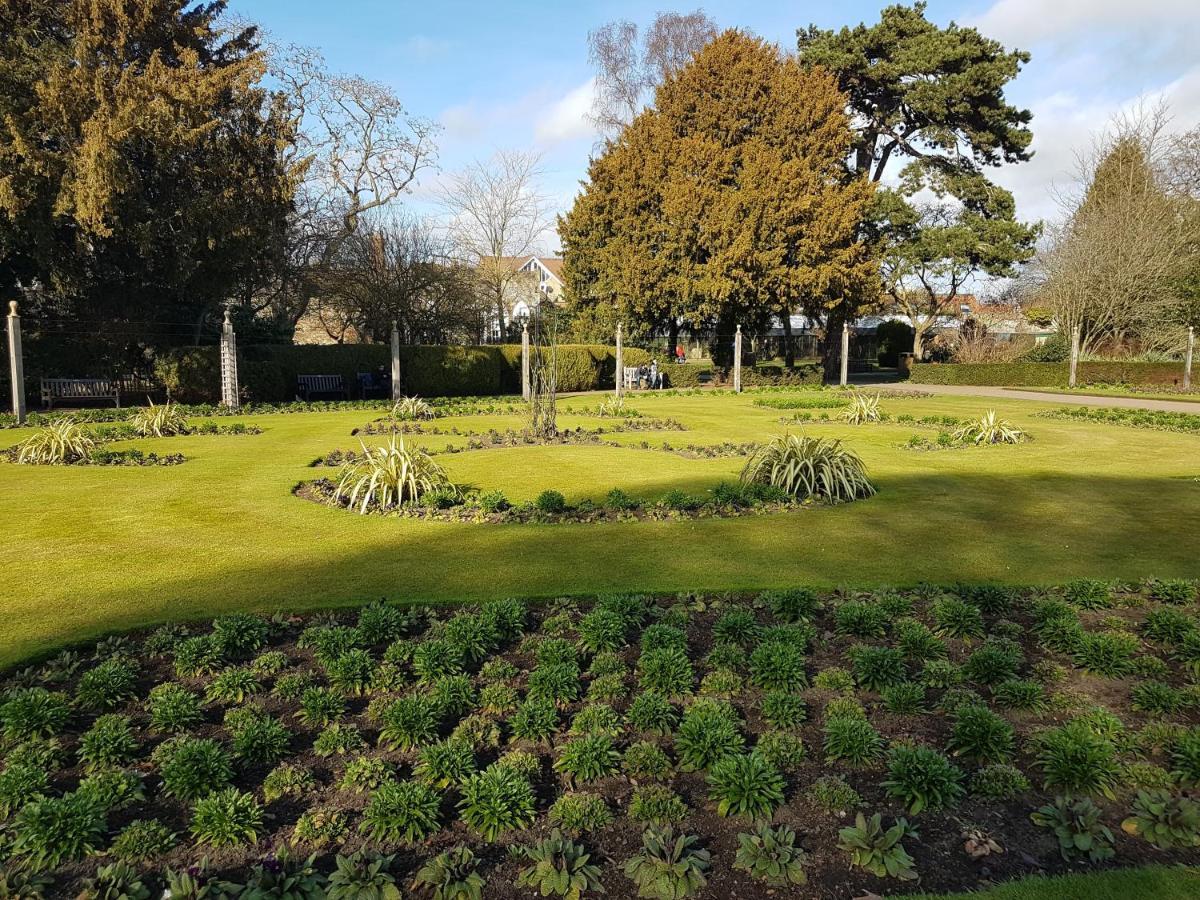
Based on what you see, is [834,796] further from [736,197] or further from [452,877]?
[736,197]

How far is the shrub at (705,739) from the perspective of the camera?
291 cm

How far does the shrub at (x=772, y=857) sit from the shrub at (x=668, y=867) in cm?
12

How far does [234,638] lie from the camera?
12.8 ft

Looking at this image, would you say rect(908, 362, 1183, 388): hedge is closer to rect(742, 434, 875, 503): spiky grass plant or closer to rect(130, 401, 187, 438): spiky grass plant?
rect(742, 434, 875, 503): spiky grass plant

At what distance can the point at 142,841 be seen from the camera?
2.43 m

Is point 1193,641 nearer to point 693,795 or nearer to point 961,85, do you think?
point 693,795

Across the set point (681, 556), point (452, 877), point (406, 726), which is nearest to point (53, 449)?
point (681, 556)

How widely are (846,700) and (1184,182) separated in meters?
35.5

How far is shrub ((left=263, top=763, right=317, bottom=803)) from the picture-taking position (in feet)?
9.02

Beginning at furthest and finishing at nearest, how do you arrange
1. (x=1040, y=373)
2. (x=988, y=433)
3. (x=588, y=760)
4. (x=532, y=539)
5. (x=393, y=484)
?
1. (x=1040, y=373)
2. (x=988, y=433)
3. (x=393, y=484)
4. (x=532, y=539)
5. (x=588, y=760)

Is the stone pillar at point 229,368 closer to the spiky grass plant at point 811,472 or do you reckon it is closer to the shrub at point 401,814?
the spiky grass plant at point 811,472

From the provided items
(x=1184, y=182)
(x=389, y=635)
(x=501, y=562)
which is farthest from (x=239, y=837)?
(x=1184, y=182)

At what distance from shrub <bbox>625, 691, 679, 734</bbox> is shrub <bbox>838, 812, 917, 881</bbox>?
2.86ft

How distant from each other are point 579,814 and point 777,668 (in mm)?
1355
